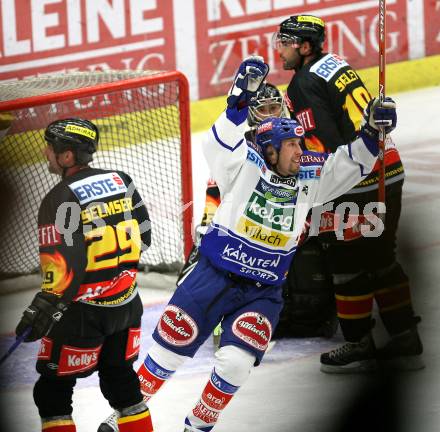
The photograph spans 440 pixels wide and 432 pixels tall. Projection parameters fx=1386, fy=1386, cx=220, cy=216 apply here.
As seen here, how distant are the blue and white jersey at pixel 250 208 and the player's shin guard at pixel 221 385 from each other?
1.03ft

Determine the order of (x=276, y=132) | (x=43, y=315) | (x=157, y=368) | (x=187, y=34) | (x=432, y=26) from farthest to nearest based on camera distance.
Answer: (x=432, y=26) → (x=187, y=34) → (x=157, y=368) → (x=276, y=132) → (x=43, y=315)

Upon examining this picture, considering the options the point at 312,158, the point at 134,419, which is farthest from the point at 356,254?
the point at 134,419

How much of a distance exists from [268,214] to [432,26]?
580cm

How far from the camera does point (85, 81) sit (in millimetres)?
7727

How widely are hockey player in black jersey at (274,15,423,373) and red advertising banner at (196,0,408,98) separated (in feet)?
12.8

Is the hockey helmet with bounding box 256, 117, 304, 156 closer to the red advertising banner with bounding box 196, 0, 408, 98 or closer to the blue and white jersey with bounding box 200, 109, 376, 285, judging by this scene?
the blue and white jersey with bounding box 200, 109, 376, 285

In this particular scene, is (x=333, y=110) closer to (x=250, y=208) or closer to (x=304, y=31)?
(x=304, y=31)

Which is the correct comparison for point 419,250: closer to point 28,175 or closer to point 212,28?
point 28,175

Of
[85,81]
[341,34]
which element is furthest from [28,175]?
[341,34]

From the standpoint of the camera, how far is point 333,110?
250 inches

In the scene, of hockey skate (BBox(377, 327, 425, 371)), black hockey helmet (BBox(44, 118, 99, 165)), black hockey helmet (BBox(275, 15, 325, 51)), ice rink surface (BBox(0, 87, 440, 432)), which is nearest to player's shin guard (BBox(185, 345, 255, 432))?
ice rink surface (BBox(0, 87, 440, 432))

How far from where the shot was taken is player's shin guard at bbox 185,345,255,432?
5.19 m

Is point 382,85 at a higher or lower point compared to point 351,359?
higher

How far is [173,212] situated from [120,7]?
2.58 meters
